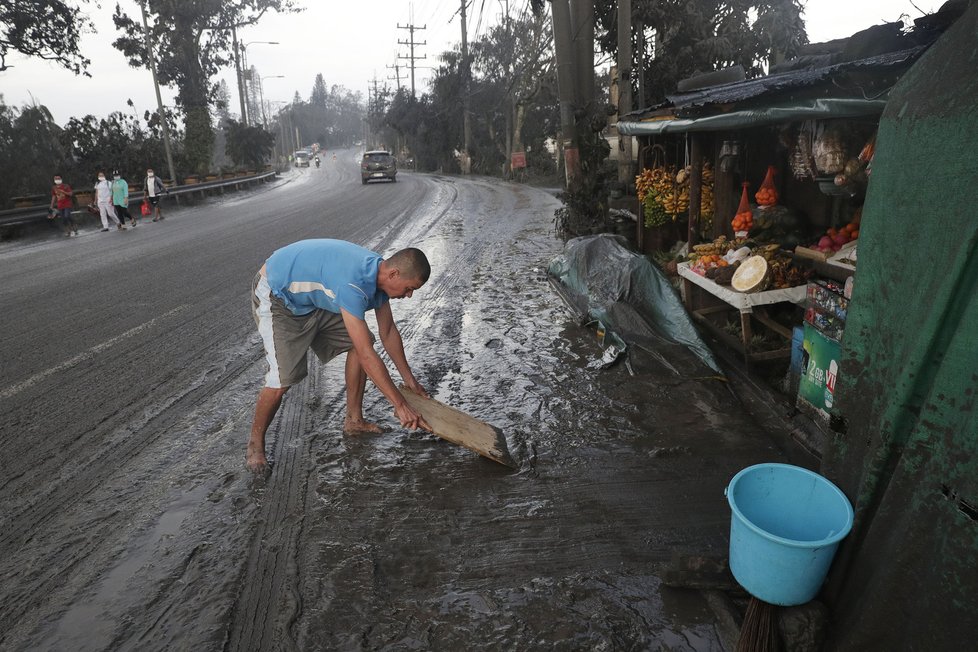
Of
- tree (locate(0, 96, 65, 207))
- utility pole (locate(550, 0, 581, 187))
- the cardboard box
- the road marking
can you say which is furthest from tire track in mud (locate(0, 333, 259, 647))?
tree (locate(0, 96, 65, 207))

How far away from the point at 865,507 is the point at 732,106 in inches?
162

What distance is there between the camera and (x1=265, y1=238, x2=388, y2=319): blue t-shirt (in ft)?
11.3

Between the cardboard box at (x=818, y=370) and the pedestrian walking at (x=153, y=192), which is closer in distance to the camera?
the cardboard box at (x=818, y=370)

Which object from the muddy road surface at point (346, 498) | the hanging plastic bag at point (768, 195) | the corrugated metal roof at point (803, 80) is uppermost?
the corrugated metal roof at point (803, 80)

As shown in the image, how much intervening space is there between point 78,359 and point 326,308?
3.48m

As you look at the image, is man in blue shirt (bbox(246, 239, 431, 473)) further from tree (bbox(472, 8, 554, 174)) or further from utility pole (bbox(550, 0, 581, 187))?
tree (bbox(472, 8, 554, 174))

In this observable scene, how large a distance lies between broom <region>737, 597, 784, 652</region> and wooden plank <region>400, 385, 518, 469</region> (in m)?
1.66

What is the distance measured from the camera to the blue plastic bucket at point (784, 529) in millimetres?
2198

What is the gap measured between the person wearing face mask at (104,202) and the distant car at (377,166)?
1604 cm

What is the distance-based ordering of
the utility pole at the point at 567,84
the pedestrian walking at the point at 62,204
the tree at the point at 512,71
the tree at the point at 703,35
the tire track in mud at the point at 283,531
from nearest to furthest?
the tire track in mud at the point at 283,531 < the utility pole at the point at 567,84 < the tree at the point at 703,35 < the pedestrian walking at the point at 62,204 < the tree at the point at 512,71

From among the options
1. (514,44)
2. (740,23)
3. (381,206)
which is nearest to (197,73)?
(514,44)

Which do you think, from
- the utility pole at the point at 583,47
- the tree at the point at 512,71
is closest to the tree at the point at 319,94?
the tree at the point at 512,71

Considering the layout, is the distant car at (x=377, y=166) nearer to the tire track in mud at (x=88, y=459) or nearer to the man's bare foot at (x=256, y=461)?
the tire track in mud at (x=88, y=459)

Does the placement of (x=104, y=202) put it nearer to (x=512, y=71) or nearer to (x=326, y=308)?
(x=326, y=308)
